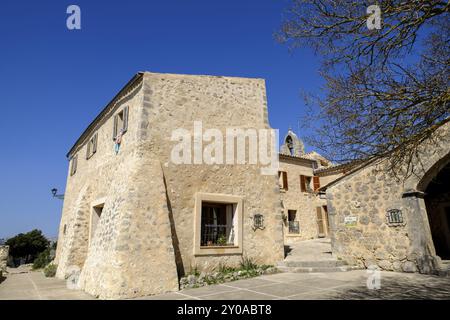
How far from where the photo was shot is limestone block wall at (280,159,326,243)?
18250mm

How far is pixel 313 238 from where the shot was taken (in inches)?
736

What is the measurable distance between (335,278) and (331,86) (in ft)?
16.6

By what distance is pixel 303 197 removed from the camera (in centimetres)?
1903

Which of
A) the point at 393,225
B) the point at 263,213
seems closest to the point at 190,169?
the point at 263,213

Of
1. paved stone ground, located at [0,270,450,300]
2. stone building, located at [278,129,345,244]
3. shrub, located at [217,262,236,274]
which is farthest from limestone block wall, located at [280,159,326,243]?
paved stone ground, located at [0,270,450,300]

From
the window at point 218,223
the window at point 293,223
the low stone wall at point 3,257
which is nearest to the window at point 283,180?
the window at point 293,223

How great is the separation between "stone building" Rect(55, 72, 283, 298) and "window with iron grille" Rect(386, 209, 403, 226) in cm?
313

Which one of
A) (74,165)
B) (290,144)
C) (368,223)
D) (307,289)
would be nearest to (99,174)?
(74,165)

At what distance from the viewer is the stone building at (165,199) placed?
6.61m

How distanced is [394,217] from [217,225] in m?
4.97

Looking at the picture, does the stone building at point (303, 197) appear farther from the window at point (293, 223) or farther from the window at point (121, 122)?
the window at point (121, 122)
